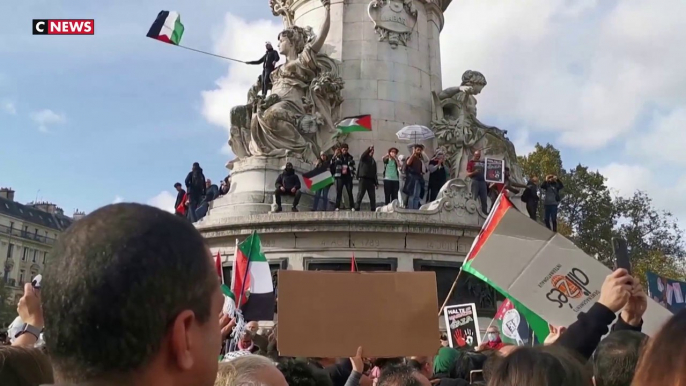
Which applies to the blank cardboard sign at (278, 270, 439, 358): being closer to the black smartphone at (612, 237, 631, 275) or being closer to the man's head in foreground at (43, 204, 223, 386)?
the black smartphone at (612, 237, 631, 275)

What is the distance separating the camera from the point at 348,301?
4883mm

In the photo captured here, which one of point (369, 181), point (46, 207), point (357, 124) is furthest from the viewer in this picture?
point (46, 207)

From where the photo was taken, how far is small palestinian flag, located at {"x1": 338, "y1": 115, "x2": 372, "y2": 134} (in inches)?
787

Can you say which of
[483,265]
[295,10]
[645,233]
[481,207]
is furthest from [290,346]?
[645,233]

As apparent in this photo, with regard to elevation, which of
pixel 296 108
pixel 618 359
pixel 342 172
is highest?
pixel 296 108

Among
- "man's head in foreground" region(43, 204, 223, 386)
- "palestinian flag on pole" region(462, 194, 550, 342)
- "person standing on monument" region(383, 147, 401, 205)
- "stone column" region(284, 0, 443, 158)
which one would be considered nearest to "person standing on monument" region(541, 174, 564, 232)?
"stone column" region(284, 0, 443, 158)

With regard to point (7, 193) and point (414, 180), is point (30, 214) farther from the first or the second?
point (414, 180)

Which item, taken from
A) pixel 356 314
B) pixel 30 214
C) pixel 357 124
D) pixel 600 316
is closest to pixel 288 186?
pixel 357 124

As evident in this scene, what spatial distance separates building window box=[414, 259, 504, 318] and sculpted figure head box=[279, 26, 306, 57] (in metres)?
8.26

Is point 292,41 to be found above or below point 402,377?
above

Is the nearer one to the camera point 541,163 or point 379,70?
point 379,70

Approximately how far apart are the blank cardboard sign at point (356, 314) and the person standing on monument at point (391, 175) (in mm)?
13402

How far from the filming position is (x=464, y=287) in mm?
16781

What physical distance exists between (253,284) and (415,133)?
1026 cm
